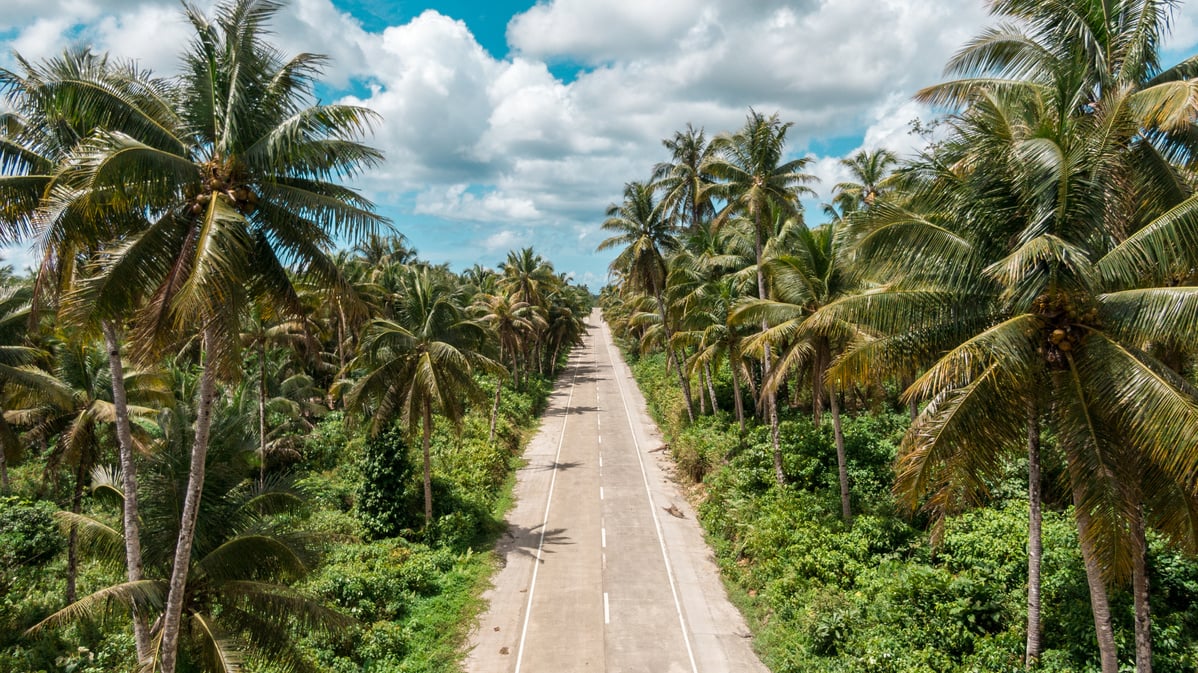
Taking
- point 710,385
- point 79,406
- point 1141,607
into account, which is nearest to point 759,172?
point 710,385

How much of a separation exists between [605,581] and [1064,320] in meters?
13.9

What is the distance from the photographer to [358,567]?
1748 centimetres

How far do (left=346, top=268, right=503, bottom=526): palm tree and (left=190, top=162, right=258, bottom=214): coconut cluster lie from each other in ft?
34.8

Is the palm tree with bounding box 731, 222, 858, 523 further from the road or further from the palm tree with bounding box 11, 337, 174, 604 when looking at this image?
the palm tree with bounding box 11, 337, 174, 604

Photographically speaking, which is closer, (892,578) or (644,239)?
(892,578)

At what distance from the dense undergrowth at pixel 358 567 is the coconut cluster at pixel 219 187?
5.37m

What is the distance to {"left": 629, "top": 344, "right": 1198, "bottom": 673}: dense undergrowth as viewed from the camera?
10570 millimetres

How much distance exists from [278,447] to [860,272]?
90.7 feet

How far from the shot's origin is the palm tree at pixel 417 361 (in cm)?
1906

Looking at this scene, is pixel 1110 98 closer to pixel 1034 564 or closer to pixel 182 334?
pixel 1034 564

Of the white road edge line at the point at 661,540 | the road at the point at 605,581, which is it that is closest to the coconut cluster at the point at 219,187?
the road at the point at 605,581

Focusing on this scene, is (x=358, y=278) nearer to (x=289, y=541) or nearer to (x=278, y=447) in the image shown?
(x=278, y=447)

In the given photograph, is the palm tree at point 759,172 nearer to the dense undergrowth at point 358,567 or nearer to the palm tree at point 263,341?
the dense undergrowth at point 358,567

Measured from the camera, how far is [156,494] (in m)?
9.87
